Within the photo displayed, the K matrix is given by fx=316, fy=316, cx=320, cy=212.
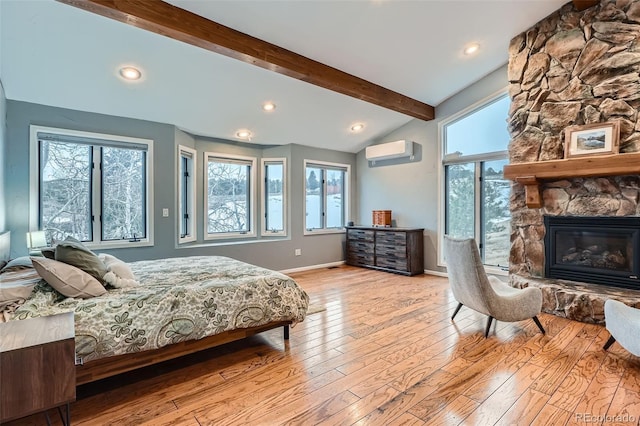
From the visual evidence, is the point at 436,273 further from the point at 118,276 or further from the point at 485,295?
the point at 118,276

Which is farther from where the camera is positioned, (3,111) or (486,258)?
(486,258)

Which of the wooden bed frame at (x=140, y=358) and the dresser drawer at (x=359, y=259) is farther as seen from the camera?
the dresser drawer at (x=359, y=259)

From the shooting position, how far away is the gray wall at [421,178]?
520cm

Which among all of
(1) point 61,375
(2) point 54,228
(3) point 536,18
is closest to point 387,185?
(3) point 536,18

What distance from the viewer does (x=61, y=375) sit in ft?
4.72

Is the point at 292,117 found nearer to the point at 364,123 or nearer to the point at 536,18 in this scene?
the point at 364,123

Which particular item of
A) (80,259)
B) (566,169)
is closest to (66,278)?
(80,259)

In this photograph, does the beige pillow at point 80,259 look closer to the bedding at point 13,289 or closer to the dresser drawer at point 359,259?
the bedding at point 13,289

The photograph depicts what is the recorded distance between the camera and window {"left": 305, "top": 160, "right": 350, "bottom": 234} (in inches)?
246

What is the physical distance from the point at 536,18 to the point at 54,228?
20.7 feet

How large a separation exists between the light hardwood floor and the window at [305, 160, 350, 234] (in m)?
3.29

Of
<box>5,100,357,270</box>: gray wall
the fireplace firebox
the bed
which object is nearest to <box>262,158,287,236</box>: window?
<box>5,100,357,270</box>: gray wall

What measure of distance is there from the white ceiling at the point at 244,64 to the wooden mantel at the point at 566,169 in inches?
66.3

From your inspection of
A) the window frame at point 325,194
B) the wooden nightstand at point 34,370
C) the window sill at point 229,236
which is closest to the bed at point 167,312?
the wooden nightstand at point 34,370
